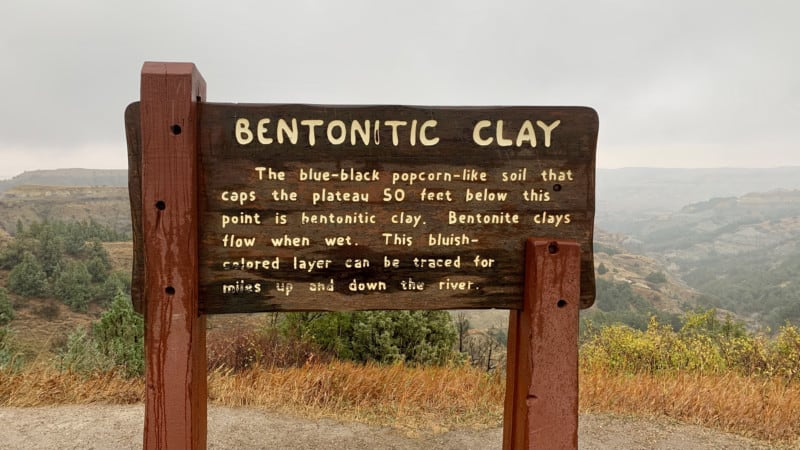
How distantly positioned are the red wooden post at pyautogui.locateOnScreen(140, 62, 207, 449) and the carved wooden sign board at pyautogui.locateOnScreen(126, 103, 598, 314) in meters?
0.09

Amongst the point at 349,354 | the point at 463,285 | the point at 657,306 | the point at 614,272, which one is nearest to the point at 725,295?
the point at 614,272

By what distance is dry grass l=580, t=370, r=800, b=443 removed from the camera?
4.46m

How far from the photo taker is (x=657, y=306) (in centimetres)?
7950

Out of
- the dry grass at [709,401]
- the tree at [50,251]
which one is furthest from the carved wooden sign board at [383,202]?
the tree at [50,251]

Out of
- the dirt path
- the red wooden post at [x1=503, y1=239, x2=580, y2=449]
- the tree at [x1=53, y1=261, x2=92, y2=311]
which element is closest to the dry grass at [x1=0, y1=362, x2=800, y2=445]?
the dirt path

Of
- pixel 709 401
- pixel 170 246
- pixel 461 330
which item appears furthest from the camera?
pixel 461 330

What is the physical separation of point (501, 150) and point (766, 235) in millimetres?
220228

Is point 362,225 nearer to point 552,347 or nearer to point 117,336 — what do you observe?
point 552,347

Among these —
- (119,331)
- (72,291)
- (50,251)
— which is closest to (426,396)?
(119,331)

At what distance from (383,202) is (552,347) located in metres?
1.14

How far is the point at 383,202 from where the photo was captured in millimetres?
2514

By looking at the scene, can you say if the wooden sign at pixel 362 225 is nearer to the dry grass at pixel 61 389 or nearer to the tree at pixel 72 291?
the dry grass at pixel 61 389

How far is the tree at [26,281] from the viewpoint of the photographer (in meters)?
40.6

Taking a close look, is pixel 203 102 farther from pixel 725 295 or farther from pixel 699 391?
pixel 725 295
